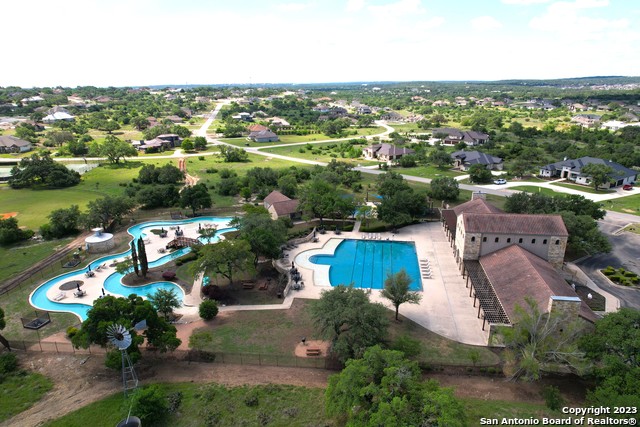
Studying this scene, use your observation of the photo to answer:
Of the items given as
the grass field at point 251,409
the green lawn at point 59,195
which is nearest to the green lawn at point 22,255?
the green lawn at point 59,195

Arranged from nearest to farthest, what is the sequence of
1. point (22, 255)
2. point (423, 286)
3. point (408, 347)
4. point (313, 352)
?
1. point (408, 347)
2. point (313, 352)
3. point (423, 286)
4. point (22, 255)

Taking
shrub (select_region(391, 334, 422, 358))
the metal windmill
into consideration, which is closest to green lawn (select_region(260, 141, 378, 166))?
shrub (select_region(391, 334, 422, 358))

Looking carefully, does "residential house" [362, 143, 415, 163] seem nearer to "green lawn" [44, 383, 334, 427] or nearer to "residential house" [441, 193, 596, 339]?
"residential house" [441, 193, 596, 339]

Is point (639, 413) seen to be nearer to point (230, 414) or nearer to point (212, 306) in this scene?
point (230, 414)

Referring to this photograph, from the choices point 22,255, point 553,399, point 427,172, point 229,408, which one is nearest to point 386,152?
point 427,172

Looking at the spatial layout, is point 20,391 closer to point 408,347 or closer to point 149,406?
point 149,406

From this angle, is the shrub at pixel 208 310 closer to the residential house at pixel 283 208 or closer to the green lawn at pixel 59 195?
the residential house at pixel 283 208

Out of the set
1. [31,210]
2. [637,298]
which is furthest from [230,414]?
[31,210]
